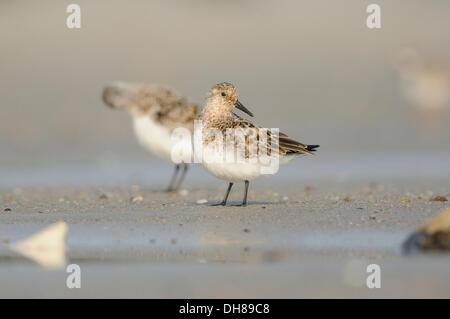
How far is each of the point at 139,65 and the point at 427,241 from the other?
13.5 metres

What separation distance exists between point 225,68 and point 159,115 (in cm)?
762

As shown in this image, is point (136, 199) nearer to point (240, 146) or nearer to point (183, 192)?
point (183, 192)

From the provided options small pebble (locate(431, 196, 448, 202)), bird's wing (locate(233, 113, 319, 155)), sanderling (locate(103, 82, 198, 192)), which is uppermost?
sanderling (locate(103, 82, 198, 192))

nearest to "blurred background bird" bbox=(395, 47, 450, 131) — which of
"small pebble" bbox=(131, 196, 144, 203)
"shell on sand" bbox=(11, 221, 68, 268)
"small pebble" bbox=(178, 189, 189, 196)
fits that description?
"small pebble" bbox=(178, 189, 189, 196)

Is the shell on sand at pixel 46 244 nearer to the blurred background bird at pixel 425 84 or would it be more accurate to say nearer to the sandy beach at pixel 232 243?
the sandy beach at pixel 232 243

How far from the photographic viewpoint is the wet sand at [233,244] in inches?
214

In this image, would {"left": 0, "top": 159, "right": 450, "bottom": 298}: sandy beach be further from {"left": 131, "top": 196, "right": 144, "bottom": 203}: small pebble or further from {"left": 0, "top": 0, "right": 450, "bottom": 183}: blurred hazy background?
{"left": 0, "top": 0, "right": 450, "bottom": 183}: blurred hazy background

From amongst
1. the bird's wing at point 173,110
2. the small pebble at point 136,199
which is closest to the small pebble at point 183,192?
the small pebble at point 136,199

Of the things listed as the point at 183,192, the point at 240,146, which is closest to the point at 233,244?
the point at 240,146

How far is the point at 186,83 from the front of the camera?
18.1m

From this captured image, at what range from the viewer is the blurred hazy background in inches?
587

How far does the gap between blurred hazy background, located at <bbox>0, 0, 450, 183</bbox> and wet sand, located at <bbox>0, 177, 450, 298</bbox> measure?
3205 millimetres

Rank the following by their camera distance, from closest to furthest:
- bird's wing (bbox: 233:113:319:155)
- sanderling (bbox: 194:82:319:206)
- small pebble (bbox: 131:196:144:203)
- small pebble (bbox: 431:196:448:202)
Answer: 1. sanderling (bbox: 194:82:319:206)
2. bird's wing (bbox: 233:113:319:155)
3. small pebble (bbox: 431:196:448:202)
4. small pebble (bbox: 131:196:144:203)
